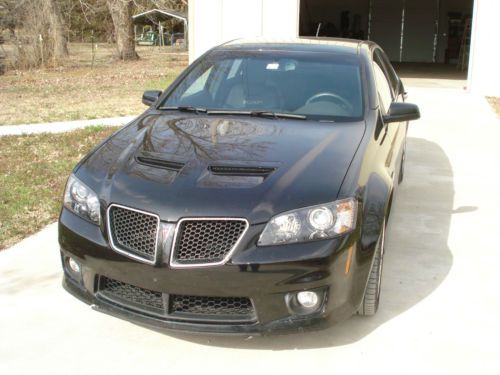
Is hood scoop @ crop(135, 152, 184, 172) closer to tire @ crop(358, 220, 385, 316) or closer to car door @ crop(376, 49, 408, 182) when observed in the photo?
tire @ crop(358, 220, 385, 316)

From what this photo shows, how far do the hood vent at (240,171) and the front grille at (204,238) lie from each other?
1.23ft

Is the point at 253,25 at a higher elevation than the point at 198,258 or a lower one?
higher

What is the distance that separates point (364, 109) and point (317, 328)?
1.75 m

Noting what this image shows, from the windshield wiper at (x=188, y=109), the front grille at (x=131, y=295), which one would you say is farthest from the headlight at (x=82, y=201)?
the windshield wiper at (x=188, y=109)

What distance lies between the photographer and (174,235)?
2.96 meters

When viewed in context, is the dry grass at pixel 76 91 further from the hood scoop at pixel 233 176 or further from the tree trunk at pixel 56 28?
the hood scoop at pixel 233 176

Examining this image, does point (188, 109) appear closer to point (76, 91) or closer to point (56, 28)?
point (76, 91)

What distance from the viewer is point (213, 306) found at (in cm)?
309

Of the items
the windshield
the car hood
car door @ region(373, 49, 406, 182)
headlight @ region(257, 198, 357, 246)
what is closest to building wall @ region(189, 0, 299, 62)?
car door @ region(373, 49, 406, 182)

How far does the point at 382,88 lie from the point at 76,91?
11.3 m

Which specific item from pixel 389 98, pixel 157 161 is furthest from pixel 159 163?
pixel 389 98

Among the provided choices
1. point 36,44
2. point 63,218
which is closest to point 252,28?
point 36,44

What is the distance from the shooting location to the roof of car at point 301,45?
4.95 m

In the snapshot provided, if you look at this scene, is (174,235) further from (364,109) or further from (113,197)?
(364,109)
